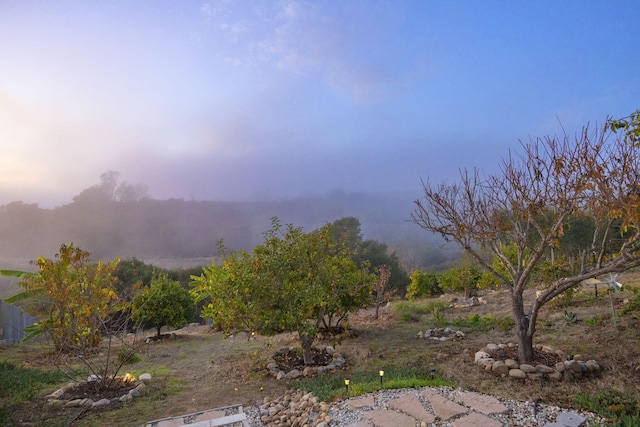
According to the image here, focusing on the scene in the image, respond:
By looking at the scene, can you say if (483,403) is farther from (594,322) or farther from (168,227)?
(168,227)

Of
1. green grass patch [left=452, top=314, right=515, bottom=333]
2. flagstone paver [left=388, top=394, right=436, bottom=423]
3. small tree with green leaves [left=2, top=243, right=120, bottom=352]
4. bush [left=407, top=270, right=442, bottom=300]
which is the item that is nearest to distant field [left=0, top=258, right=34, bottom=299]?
small tree with green leaves [left=2, top=243, right=120, bottom=352]

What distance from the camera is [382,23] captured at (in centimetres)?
1372

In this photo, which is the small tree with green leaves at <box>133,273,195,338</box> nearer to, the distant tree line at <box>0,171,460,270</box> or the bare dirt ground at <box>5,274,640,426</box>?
the bare dirt ground at <box>5,274,640,426</box>

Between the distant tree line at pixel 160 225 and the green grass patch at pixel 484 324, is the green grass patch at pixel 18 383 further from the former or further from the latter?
the distant tree line at pixel 160 225

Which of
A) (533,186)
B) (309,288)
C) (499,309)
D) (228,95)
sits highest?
(228,95)

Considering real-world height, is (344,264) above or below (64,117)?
below

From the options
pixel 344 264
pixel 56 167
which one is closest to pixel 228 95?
pixel 56 167

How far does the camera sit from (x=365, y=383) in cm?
537

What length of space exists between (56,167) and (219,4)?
13815mm

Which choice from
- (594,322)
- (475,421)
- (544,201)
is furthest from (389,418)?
(594,322)

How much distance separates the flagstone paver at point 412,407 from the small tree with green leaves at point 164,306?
36.8ft

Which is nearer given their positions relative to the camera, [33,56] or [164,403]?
[164,403]

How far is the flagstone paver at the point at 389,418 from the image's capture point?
390 centimetres

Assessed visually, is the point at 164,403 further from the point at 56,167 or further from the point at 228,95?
the point at 56,167
